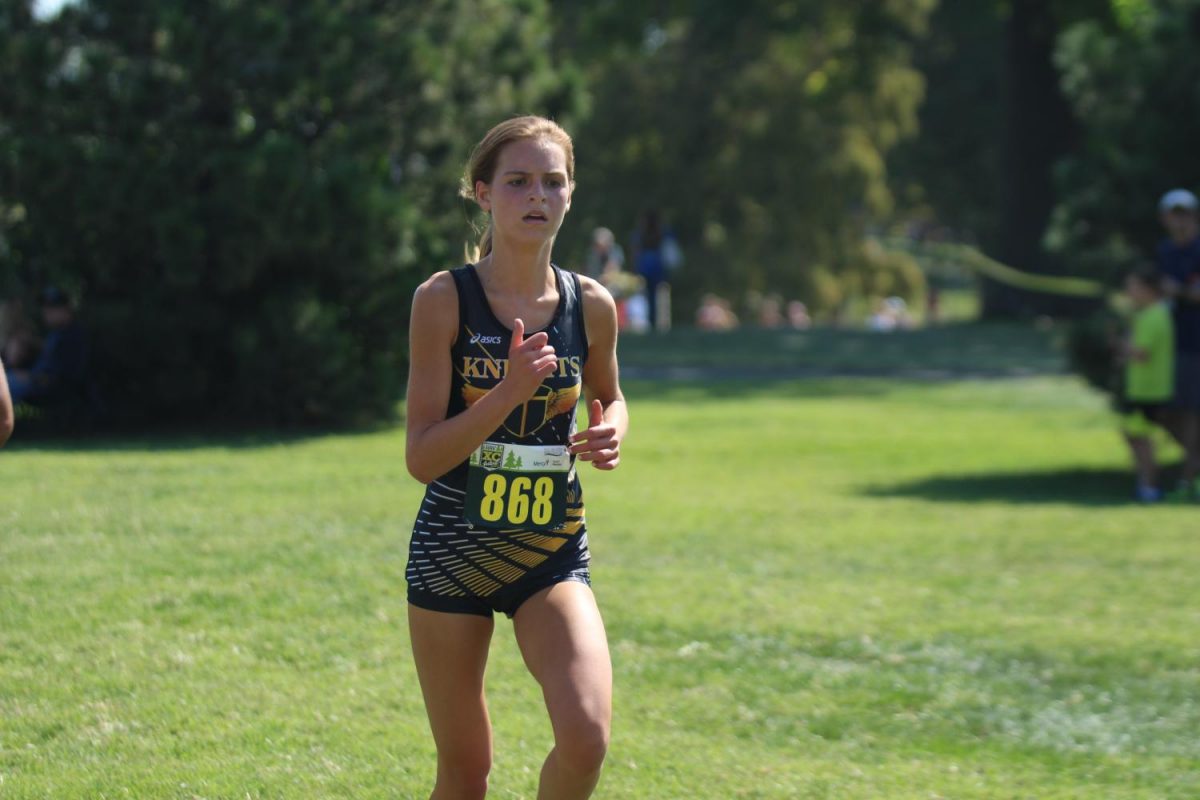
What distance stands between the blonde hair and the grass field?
2.31 meters

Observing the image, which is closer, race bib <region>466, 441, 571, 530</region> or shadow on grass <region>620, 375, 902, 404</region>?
race bib <region>466, 441, 571, 530</region>

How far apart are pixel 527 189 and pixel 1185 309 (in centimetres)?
1138

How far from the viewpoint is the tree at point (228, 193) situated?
14.9 m

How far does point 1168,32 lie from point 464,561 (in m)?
13.3

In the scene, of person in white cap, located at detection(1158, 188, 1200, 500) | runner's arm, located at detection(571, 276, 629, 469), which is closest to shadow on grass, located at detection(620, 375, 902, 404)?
person in white cap, located at detection(1158, 188, 1200, 500)

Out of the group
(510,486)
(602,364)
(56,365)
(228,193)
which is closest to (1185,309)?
(228,193)

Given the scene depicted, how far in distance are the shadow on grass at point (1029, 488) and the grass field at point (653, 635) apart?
3.4 inches

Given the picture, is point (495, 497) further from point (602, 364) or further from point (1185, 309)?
point (1185, 309)

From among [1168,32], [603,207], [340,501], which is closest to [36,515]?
[340,501]

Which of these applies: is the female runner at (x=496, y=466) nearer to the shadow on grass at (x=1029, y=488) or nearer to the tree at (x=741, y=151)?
the shadow on grass at (x=1029, y=488)

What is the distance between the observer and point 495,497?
15.5ft

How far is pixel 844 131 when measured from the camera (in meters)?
49.7

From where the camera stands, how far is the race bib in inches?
186

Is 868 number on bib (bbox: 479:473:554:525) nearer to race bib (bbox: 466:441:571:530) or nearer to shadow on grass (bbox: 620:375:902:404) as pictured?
race bib (bbox: 466:441:571:530)
